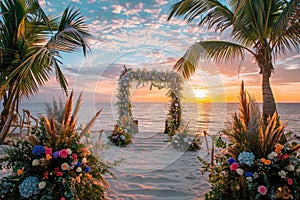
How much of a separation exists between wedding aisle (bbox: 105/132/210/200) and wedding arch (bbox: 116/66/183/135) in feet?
8.77

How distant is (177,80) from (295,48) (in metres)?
3.47

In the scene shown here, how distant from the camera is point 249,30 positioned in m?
6.12

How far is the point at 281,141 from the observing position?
221 centimetres

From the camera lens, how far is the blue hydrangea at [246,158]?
201 centimetres

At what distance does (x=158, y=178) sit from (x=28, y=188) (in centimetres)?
211

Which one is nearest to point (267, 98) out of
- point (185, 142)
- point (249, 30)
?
point (249, 30)

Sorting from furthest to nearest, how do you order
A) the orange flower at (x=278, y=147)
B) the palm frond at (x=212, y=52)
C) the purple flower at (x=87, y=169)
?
the palm frond at (x=212, y=52) → the purple flower at (x=87, y=169) → the orange flower at (x=278, y=147)

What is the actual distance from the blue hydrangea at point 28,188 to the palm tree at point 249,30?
4.25m

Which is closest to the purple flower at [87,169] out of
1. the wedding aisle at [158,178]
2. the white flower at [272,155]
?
the wedding aisle at [158,178]

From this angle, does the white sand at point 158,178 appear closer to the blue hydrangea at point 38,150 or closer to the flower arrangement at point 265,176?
the flower arrangement at point 265,176

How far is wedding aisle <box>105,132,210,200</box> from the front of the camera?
10.0 feet

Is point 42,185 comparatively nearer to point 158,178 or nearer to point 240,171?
point 240,171

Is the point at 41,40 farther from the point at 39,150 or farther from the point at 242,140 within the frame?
the point at 242,140

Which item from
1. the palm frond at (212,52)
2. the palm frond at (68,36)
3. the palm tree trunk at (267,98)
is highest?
the palm frond at (68,36)
